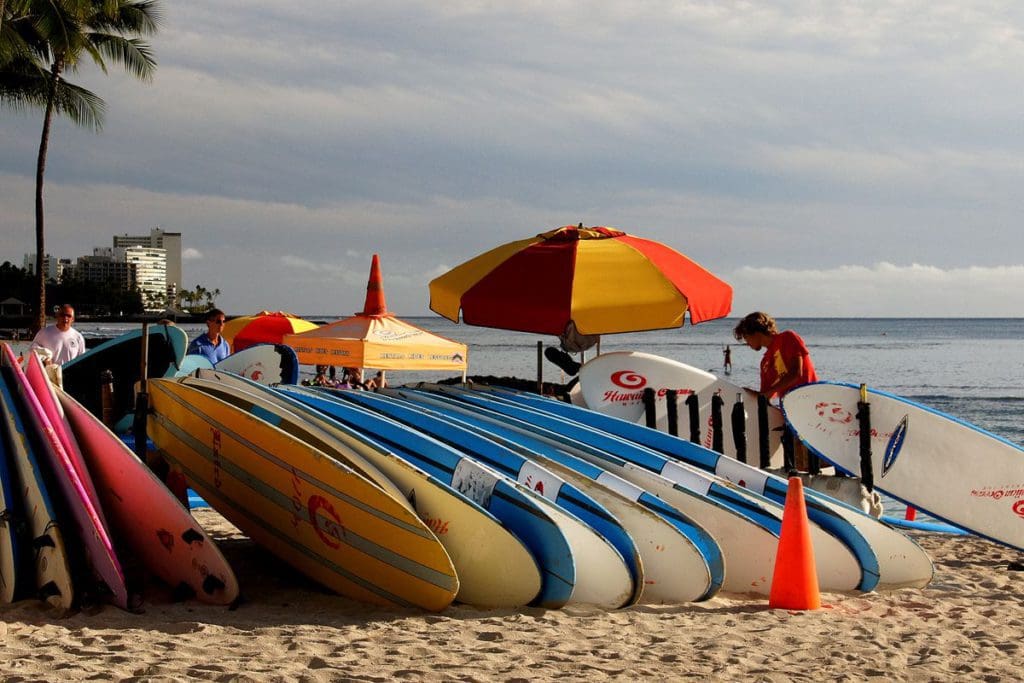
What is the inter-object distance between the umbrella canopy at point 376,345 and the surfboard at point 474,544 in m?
7.09

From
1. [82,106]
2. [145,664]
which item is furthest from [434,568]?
[82,106]

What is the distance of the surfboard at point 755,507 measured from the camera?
543 cm

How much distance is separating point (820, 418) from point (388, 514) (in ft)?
11.9

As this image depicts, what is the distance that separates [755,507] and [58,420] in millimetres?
3579

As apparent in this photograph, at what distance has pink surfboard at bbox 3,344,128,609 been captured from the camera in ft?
15.1

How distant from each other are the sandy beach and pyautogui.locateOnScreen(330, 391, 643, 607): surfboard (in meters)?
0.27

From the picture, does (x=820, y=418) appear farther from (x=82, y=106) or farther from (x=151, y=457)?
(x=82, y=106)

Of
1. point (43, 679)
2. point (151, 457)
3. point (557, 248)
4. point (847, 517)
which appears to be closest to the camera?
point (43, 679)

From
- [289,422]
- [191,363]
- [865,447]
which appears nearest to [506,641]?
[289,422]

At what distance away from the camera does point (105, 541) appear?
15.1 ft

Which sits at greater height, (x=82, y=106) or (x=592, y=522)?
(x=82, y=106)

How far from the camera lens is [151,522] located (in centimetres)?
497

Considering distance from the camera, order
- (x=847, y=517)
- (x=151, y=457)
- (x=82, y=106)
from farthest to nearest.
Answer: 1. (x=82, y=106)
2. (x=151, y=457)
3. (x=847, y=517)

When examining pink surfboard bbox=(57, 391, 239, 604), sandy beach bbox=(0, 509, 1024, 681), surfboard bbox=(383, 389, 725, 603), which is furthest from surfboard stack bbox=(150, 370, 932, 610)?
pink surfboard bbox=(57, 391, 239, 604)
